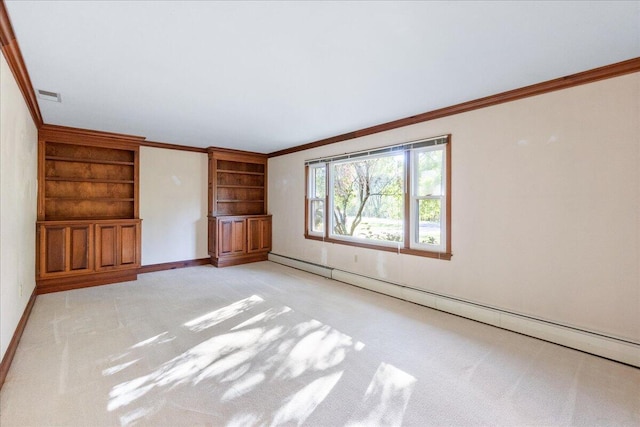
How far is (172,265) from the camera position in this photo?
5723 mm

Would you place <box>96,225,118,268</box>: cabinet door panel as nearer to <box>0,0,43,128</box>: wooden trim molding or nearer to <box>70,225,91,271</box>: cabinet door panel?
<box>70,225,91,271</box>: cabinet door panel

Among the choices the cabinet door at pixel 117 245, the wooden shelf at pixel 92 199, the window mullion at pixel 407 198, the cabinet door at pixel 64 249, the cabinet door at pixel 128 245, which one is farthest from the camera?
the cabinet door at pixel 128 245

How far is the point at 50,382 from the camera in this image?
2.13 meters

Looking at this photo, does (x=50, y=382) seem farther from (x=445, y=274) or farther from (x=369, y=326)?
(x=445, y=274)

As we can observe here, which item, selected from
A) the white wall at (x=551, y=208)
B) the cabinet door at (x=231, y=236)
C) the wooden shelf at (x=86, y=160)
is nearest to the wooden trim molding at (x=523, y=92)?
the white wall at (x=551, y=208)

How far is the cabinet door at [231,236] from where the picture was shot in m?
5.92

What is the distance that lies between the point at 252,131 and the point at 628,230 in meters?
4.37

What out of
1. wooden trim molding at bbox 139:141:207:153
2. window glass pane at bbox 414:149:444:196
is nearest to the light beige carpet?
window glass pane at bbox 414:149:444:196

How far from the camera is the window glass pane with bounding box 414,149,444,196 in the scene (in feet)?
12.2

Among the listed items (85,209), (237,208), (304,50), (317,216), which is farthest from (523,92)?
(85,209)

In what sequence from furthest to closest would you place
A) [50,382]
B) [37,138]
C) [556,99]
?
[37,138] → [556,99] → [50,382]

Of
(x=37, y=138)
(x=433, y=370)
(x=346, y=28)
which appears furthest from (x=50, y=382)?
(x=37, y=138)

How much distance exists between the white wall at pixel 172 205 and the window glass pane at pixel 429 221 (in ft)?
14.0

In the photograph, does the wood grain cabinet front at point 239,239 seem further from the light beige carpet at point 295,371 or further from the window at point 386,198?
the light beige carpet at point 295,371
